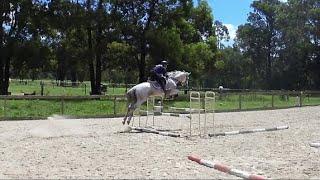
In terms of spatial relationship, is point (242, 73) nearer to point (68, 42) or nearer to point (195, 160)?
point (68, 42)

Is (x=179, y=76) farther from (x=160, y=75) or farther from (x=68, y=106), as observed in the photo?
(x=68, y=106)

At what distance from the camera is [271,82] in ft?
273

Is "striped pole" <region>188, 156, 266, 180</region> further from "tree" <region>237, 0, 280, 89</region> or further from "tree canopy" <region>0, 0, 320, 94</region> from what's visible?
"tree" <region>237, 0, 280, 89</region>

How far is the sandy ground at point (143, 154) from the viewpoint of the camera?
945cm

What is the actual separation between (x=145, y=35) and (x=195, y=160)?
29.3m

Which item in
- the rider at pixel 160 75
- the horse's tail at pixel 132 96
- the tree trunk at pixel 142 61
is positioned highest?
the tree trunk at pixel 142 61

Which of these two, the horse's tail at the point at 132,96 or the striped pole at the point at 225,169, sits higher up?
the horse's tail at the point at 132,96

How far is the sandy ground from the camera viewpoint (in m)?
9.45

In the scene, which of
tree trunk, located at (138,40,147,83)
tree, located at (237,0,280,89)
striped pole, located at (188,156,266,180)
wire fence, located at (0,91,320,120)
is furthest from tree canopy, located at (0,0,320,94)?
tree, located at (237,0,280,89)

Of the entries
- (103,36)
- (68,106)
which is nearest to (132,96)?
(68,106)

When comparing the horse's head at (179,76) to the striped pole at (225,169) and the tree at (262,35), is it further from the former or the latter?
the tree at (262,35)

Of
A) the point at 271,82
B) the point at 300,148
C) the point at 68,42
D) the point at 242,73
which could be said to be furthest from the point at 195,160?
the point at 242,73

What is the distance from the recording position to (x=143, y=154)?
11.9m

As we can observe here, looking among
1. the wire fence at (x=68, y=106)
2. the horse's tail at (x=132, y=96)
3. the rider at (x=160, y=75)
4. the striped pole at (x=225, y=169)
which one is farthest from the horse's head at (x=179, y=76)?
the striped pole at (x=225, y=169)
